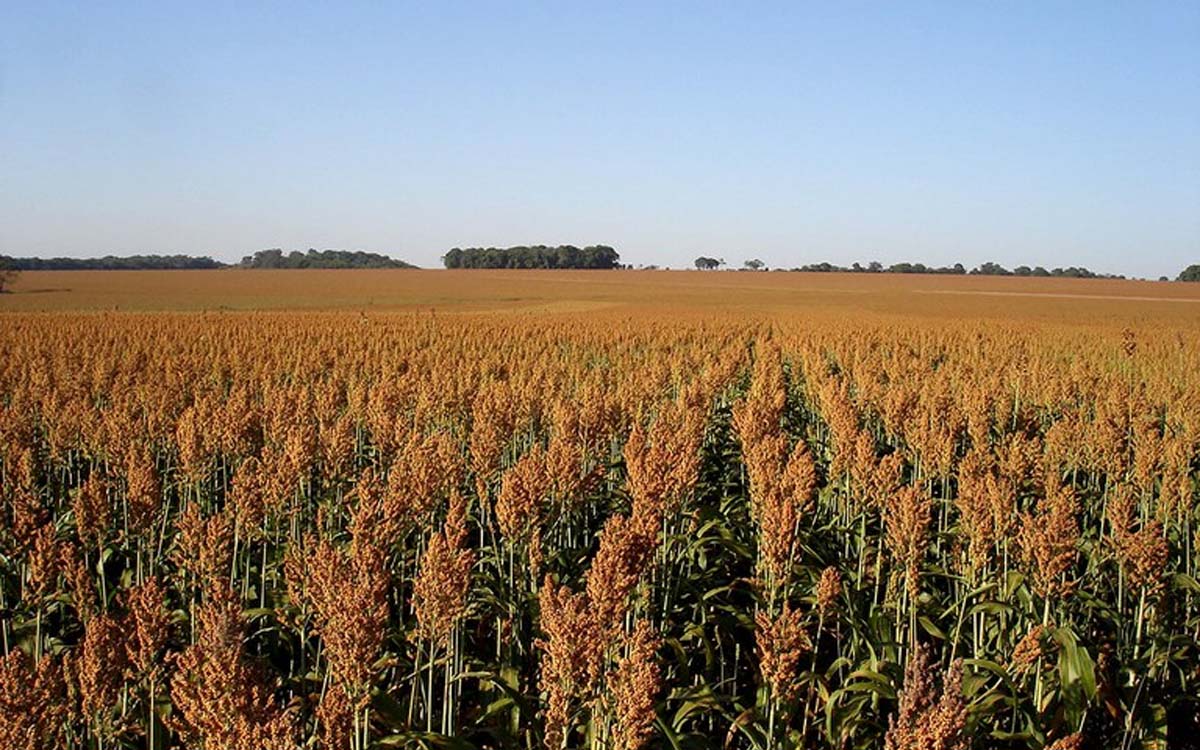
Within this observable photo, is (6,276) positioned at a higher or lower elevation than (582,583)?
higher

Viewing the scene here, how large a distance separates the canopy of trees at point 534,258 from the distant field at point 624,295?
99.6ft

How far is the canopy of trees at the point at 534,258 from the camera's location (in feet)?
436

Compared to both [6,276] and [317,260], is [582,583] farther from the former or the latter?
[317,260]

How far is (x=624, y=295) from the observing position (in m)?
72.6

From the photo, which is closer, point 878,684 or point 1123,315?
point 878,684

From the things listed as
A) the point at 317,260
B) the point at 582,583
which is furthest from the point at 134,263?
the point at 582,583

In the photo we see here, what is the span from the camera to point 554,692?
2.60 m

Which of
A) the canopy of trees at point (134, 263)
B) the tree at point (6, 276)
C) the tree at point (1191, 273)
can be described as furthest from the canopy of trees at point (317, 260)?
the tree at point (1191, 273)

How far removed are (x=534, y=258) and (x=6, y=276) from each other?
2928 inches

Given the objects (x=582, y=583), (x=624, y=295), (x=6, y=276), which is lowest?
(x=582, y=583)

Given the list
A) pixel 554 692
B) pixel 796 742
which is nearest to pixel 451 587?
A: pixel 554 692

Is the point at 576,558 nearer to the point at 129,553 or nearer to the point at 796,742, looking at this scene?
the point at 796,742

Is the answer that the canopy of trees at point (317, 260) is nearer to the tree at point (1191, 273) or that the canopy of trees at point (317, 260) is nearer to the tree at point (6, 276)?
the tree at point (6, 276)

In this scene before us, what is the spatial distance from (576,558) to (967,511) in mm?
2442
